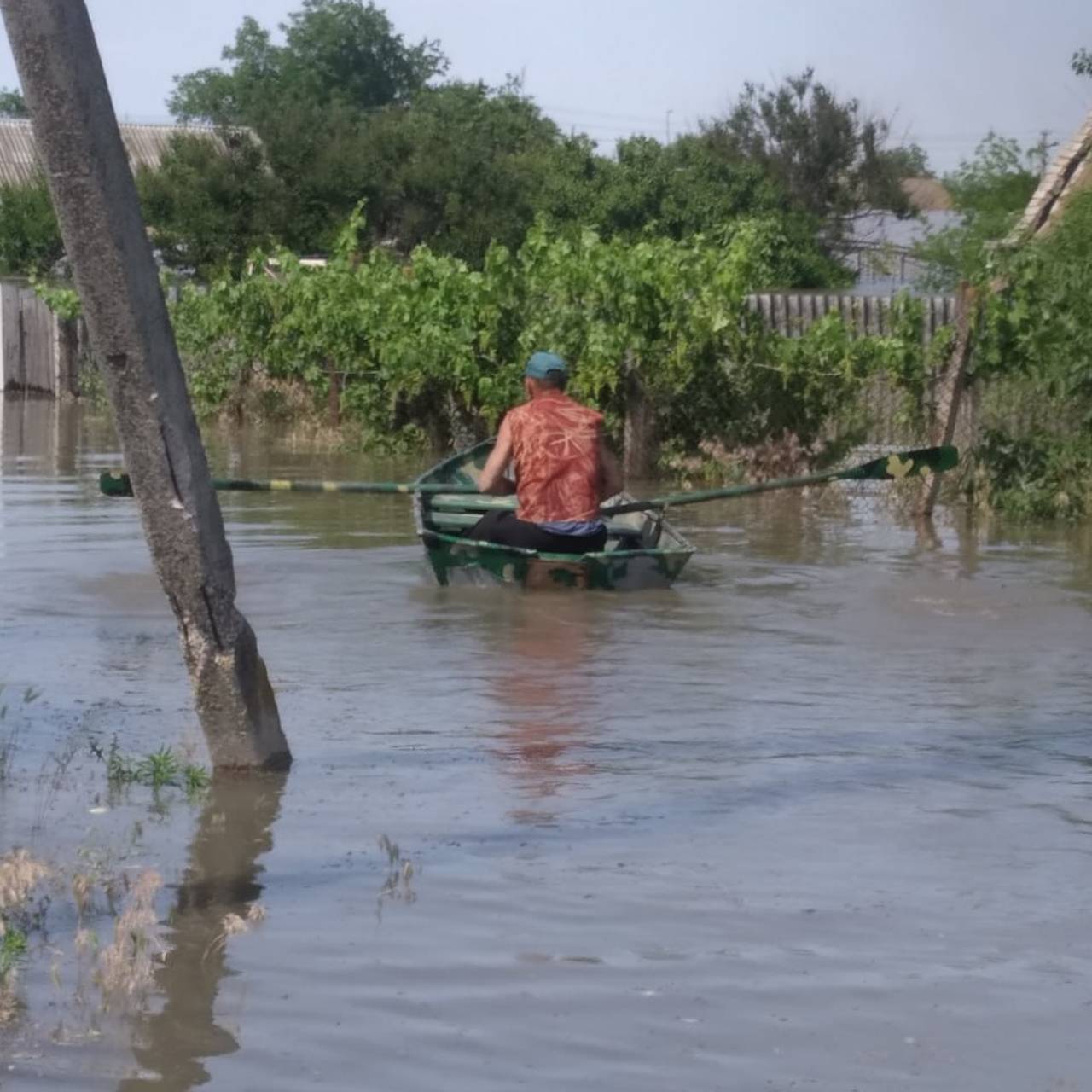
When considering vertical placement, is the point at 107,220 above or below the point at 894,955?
above

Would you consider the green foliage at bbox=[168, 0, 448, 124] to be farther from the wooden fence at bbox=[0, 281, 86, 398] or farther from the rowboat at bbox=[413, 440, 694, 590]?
the rowboat at bbox=[413, 440, 694, 590]

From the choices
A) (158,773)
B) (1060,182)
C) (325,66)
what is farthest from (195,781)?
(325,66)

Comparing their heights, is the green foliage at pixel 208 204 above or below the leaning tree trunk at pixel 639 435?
above

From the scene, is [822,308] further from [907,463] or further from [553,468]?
[907,463]

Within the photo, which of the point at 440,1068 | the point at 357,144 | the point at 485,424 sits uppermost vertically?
the point at 357,144

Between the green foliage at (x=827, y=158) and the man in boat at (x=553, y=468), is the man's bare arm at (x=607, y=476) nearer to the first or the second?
the man in boat at (x=553, y=468)

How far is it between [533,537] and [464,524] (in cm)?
179

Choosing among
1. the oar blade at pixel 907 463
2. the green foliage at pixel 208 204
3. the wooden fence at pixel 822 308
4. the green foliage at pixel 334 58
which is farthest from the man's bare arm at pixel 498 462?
the green foliage at pixel 334 58

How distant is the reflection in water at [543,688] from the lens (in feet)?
25.5

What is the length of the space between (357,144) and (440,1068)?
→ 1380 inches

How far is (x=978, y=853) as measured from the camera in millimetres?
6629

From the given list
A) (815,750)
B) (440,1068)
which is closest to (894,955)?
(440,1068)

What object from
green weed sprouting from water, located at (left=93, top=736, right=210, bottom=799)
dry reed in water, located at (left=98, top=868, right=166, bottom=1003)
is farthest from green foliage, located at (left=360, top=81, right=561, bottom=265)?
dry reed in water, located at (left=98, top=868, right=166, bottom=1003)

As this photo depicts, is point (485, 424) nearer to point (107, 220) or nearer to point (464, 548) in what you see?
point (464, 548)
